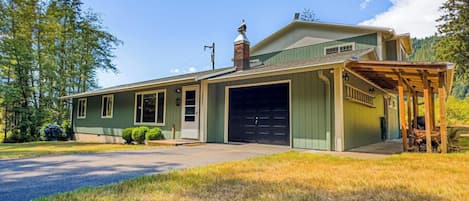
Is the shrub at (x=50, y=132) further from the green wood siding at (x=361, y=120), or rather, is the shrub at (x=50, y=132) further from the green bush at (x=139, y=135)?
the green wood siding at (x=361, y=120)

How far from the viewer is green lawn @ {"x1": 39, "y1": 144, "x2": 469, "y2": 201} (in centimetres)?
248

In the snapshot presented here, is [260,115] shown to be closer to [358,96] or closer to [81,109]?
[358,96]

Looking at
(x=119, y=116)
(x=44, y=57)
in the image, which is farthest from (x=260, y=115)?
(x=44, y=57)

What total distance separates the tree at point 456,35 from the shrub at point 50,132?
23405 millimetres

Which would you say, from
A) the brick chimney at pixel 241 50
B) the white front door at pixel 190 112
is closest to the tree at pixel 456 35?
the brick chimney at pixel 241 50

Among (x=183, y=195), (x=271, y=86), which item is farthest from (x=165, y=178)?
(x=271, y=86)

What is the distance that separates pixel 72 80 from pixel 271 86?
16.1 metres

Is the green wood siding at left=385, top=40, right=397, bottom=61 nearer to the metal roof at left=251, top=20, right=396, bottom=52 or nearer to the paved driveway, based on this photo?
the metal roof at left=251, top=20, right=396, bottom=52

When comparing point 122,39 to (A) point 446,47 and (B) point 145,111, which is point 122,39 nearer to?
(B) point 145,111

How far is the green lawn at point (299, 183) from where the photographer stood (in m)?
2.48

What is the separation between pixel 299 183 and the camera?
A: 2984 millimetres

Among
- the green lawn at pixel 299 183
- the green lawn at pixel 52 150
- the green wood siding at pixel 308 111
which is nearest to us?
the green lawn at pixel 299 183

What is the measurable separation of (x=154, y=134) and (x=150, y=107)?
1553 mm

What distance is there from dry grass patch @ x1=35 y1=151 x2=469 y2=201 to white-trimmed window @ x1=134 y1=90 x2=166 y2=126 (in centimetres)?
619
